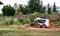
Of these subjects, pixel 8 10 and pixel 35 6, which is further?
pixel 35 6

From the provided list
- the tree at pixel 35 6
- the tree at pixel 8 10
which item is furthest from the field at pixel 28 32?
the tree at pixel 35 6

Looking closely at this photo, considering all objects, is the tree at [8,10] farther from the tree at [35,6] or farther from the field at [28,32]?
the field at [28,32]

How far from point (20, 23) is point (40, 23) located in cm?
236

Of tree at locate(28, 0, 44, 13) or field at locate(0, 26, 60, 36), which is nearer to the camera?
field at locate(0, 26, 60, 36)

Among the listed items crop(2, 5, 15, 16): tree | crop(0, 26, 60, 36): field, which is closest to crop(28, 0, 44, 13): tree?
crop(2, 5, 15, 16): tree

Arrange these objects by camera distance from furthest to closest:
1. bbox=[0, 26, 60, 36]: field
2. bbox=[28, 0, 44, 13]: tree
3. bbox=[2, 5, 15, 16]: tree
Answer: bbox=[28, 0, 44, 13]: tree, bbox=[2, 5, 15, 16]: tree, bbox=[0, 26, 60, 36]: field

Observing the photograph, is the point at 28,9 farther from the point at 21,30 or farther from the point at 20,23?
the point at 21,30

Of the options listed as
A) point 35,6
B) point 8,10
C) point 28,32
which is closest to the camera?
point 28,32

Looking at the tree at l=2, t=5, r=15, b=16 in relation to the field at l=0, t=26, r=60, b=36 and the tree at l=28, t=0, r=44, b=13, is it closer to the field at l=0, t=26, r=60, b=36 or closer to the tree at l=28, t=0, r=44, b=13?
the tree at l=28, t=0, r=44, b=13

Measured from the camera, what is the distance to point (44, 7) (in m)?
40.3

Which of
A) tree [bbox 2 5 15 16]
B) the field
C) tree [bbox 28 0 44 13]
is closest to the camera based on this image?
the field

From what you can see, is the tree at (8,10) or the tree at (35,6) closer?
the tree at (8,10)

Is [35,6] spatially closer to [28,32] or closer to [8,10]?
[8,10]

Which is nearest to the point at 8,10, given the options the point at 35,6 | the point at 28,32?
the point at 35,6
